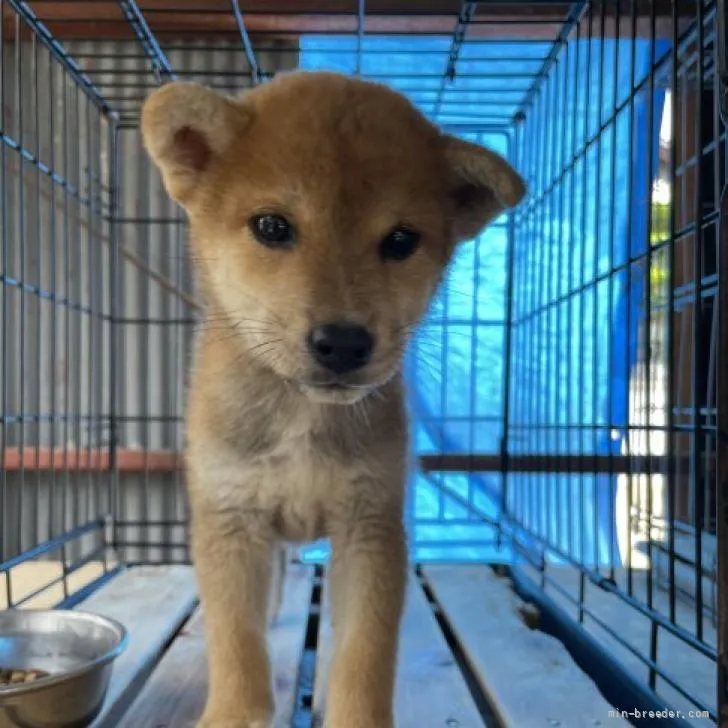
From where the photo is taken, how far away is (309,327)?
120 centimetres

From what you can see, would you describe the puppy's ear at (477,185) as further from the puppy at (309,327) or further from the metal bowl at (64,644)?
the metal bowl at (64,644)

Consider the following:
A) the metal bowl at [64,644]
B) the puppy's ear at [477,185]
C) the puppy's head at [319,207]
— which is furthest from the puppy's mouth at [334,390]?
the metal bowl at [64,644]

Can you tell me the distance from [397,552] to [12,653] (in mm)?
805

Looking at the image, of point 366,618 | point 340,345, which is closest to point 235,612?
point 366,618

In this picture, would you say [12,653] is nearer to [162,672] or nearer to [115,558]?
[162,672]

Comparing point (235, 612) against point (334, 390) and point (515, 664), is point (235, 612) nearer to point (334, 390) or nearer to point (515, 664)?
point (334, 390)

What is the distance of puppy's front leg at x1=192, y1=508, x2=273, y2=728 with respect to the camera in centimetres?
135

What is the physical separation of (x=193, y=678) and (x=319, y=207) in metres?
1.04

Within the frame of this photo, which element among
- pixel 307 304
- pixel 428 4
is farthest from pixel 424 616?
pixel 428 4

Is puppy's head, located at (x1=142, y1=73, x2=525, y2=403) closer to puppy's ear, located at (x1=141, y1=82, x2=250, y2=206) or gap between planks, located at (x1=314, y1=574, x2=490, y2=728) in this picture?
puppy's ear, located at (x1=141, y1=82, x2=250, y2=206)

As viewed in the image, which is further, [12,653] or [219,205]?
[12,653]

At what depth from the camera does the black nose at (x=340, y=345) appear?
1182 mm

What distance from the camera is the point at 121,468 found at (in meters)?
3.44

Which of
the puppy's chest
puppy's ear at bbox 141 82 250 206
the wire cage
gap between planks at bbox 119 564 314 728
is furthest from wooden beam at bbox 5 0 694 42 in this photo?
gap between planks at bbox 119 564 314 728
